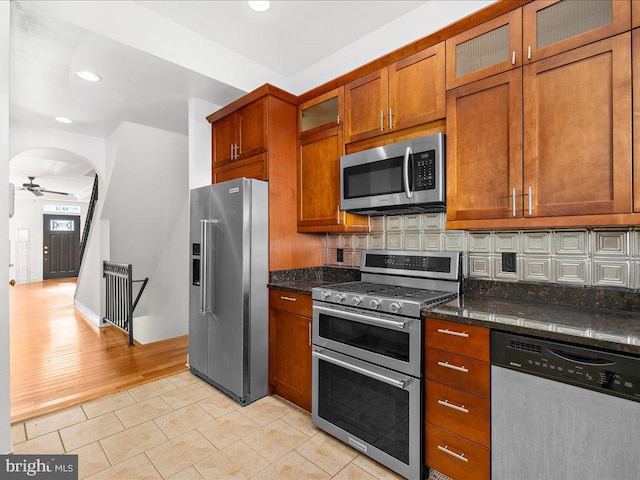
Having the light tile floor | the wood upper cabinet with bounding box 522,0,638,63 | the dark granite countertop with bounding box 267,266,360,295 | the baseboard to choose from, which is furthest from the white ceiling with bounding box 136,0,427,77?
the baseboard

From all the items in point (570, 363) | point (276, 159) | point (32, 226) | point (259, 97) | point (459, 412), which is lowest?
point (459, 412)

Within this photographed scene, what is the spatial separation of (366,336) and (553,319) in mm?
936

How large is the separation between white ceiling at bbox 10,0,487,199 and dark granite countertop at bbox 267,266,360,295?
176 cm

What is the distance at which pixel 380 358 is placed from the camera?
190cm

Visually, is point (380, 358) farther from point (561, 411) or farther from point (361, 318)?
point (561, 411)

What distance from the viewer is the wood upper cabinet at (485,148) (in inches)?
69.6

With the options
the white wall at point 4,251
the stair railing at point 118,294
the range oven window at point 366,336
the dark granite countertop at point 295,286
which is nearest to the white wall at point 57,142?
the stair railing at point 118,294

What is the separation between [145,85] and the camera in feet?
9.91

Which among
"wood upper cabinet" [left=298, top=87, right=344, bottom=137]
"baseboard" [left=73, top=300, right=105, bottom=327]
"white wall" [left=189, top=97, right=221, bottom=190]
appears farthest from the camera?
"baseboard" [left=73, top=300, right=105, bottom=327]

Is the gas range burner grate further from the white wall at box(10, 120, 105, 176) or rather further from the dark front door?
the dark front door

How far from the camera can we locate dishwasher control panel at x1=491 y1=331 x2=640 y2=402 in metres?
1.21

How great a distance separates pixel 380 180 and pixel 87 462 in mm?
2494

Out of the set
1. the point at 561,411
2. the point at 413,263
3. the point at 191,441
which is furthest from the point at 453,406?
the point at 191,441

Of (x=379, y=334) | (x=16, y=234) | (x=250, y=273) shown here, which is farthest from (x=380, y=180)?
(x=16, y=234)
